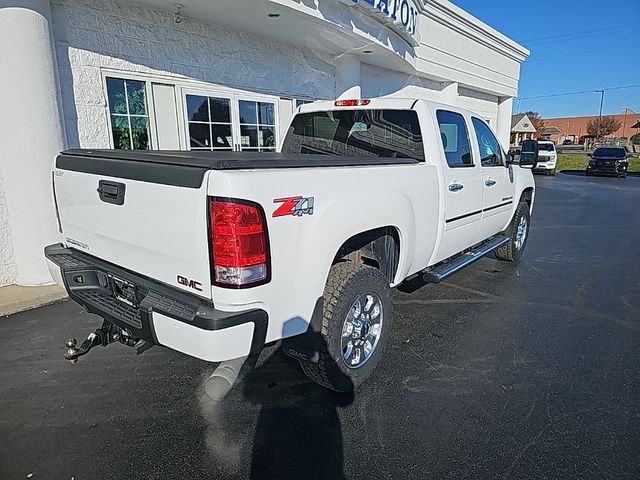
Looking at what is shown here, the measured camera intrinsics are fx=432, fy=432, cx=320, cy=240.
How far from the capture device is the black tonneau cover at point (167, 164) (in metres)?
2.24

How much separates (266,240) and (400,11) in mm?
8332

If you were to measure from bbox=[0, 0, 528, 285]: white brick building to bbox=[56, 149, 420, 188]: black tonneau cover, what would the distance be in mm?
2416

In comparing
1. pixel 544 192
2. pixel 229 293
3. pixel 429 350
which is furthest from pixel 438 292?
pixel 544 192

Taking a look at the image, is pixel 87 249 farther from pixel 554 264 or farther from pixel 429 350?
pixel 554 264

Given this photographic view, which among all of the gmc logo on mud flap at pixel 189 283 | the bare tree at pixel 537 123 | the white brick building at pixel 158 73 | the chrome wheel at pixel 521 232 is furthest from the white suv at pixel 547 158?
the bare tree at pixel 537 123

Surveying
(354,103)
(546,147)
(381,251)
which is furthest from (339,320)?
(546,147)

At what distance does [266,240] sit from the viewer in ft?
7.45

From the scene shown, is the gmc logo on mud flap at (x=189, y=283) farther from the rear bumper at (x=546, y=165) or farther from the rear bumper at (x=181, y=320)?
the rear bumper at (x=546, y=165)

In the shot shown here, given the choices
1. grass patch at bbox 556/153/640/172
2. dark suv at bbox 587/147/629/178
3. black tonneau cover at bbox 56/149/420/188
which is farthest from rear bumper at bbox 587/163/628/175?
black tonneau cover at bbox 56/149/420/188

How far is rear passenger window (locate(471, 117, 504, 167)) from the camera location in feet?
16.1

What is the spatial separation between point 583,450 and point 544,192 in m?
15.9

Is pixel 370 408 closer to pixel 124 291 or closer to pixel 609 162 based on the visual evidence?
pixel 124 291

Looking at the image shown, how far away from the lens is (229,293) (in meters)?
2.25

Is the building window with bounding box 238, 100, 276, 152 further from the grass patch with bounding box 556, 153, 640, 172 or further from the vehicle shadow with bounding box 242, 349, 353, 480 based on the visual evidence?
the grass patch with bounding box 556, 153, 640, 172
